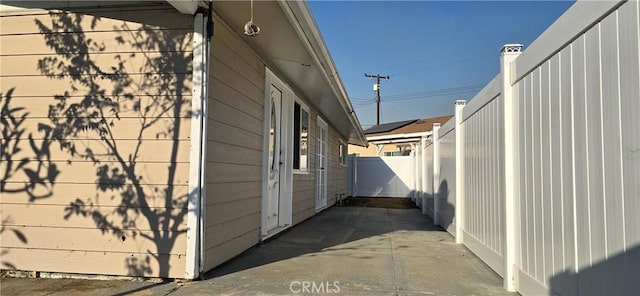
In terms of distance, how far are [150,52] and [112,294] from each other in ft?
6.54

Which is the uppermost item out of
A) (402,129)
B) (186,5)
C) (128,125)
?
(402,129)

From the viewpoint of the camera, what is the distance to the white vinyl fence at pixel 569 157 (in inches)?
71.3

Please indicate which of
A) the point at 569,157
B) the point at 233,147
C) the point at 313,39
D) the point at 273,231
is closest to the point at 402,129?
the point at 273,231

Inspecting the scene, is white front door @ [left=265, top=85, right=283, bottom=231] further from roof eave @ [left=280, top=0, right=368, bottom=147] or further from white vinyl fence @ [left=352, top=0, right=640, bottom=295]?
white vinyl fence @ [left=352, top=0, right=640, bottom=295]

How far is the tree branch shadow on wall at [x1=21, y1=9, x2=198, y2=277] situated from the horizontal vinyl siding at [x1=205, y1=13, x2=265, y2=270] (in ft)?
1.05

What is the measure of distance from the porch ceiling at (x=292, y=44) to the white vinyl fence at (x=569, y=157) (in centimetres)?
186

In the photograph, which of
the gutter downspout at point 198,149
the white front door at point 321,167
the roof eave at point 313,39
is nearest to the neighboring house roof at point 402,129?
the white front door at point 321,167

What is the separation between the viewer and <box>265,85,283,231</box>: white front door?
5973 millimetres

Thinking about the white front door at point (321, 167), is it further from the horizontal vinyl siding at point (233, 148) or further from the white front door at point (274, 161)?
the horizontal vinyl siding at point (233, 148)

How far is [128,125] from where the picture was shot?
366cm

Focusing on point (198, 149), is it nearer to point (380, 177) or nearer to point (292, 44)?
point (292, 44)

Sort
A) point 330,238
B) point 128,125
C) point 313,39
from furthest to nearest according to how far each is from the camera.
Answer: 1. point 330,238
2. point 313,39
3. point 128,125

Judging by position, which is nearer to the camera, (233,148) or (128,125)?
(128,125)

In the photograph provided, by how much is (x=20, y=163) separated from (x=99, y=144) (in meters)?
0.76
